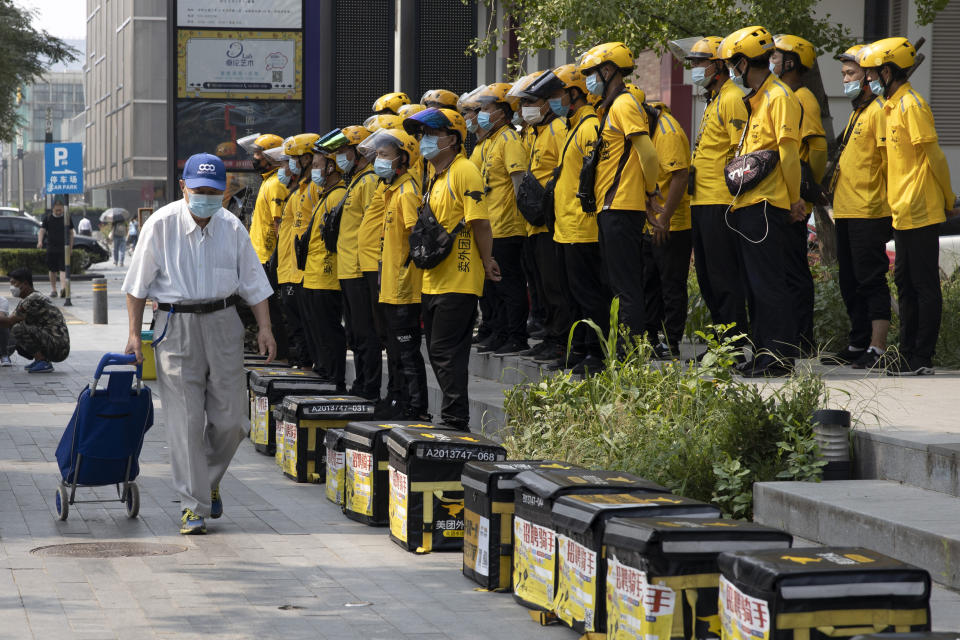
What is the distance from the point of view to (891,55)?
30.0ft

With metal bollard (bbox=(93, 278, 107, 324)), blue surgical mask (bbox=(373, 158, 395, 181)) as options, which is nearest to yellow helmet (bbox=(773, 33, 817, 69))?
blue surgical mask (bbox=(373, 158, 395, 181))

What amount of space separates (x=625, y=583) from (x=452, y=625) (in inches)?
42.5

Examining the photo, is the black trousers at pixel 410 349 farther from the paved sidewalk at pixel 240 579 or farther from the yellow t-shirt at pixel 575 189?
the yellow t-shirt at pixel 575 189

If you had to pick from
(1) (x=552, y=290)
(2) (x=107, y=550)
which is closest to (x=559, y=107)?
(1) (x=552, y=290)

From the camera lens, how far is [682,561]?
482 centimetres

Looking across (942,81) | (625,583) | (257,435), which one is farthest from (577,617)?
(942,81)

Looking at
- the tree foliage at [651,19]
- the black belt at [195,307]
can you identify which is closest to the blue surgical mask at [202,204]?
the black belt at [195,307]

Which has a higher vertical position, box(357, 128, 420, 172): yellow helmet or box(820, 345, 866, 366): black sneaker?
box(357, 128, 420, 172): yellow helmet

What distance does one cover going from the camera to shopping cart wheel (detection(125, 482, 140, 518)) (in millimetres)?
8031

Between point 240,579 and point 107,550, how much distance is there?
3.31 feet

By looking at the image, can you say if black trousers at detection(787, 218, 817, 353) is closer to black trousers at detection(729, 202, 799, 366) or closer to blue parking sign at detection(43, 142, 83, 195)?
black trousers at detection(729, 202, 799, 366)

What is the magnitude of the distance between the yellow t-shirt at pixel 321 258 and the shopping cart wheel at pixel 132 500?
4.35 m

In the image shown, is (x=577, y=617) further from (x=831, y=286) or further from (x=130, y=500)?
(x=831, y=286)

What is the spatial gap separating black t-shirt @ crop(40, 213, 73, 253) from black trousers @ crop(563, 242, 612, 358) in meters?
22.1
